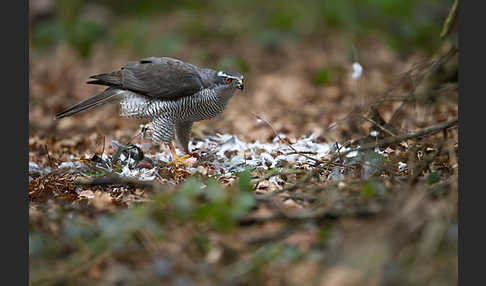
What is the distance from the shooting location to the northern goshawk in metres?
A: 5.37

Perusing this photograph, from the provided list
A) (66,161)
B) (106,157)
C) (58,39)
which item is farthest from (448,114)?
(58,39)

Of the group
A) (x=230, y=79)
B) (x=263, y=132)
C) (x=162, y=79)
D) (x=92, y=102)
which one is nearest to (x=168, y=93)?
(x=162, y=79)

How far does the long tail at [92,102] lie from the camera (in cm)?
561

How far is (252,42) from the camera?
12.1m

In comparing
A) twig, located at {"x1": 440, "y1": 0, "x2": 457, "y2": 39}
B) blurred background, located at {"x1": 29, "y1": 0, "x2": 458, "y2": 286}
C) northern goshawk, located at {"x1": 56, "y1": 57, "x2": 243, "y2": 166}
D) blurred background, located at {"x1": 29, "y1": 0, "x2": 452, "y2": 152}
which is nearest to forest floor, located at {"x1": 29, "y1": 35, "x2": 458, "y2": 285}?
blurred background, located at {"x1": 29, "y1": 0, "x2": 458, "y2": 286}

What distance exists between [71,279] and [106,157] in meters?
2.69

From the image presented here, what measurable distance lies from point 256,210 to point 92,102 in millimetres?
2815

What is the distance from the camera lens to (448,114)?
259 inches

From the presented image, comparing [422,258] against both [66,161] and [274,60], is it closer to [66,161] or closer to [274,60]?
[66,161]

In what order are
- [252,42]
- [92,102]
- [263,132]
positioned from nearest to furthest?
[92,102], [263,132], [252,42]

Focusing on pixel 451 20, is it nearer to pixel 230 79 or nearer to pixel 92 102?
pixel 230 79

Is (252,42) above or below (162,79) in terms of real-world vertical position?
above

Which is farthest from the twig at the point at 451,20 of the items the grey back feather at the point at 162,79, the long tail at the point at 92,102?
the long tail at the point at 92,102

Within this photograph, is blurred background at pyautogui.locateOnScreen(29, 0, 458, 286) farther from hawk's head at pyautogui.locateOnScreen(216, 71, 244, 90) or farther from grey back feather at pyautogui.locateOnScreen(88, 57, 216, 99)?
grey back feather at pyautogui.locateOnScreen(88, 57, 216, 99)
